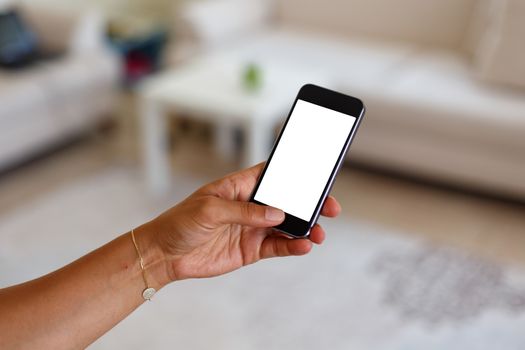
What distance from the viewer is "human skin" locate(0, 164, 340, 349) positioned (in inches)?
34.6

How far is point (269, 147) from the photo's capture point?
93.1 inches

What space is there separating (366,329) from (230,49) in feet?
5.18

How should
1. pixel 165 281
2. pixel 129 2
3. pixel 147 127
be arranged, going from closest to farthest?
1. pixel 165 281
2. pixel 147 127
3. pixel 129 2

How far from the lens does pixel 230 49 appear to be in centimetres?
289

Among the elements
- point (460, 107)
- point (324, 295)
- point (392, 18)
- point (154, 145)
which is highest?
point (392, 18)

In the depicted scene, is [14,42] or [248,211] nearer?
[248,211]

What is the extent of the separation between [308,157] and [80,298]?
42cm

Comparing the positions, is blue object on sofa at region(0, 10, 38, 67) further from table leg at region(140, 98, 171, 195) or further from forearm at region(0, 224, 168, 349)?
forearm at region(0, 224, 168, 349)

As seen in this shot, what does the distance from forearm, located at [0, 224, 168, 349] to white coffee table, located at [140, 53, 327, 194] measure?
123 centimetres

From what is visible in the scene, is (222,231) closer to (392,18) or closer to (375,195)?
(375,195)

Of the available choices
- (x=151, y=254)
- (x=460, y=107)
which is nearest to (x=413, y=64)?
(x=460, y=107)

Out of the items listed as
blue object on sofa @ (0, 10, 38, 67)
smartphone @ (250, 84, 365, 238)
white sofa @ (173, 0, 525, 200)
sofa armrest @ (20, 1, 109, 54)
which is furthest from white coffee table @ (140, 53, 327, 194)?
smartphone @ (250, 84, 365, 238)

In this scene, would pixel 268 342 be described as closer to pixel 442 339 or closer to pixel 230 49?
pixel 442 339

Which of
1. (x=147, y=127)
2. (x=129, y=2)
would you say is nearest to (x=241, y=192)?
(x=147, y=127)
